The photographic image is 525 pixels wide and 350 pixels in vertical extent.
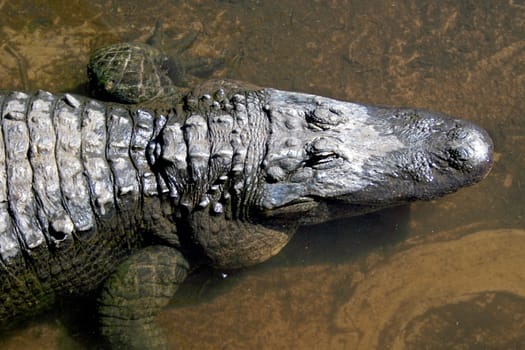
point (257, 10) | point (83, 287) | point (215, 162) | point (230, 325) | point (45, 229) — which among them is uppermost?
point (257, 10)

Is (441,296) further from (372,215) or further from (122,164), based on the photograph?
(122,164)

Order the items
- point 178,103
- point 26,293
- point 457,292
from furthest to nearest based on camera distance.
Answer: point 457,292
point 178,103
point 26,293

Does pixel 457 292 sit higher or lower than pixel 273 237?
lower

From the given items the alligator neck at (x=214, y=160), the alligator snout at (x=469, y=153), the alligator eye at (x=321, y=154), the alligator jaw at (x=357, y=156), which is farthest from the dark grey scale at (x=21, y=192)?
the alligator snout at (x=469, y=153)

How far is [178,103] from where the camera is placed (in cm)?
423

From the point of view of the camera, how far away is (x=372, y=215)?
4.64 metres

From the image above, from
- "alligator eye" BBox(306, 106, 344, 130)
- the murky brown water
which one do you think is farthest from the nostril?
the murky brown water

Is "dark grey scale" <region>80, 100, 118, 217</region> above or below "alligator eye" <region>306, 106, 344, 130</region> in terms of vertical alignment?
below

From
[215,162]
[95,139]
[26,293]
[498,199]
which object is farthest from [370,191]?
[26,293]

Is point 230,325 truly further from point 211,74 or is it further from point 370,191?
point 211,74

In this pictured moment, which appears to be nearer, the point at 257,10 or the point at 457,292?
the point at 457,292

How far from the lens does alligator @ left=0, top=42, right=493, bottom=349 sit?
12.0 ft

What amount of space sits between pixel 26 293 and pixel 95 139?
1053 millimetres

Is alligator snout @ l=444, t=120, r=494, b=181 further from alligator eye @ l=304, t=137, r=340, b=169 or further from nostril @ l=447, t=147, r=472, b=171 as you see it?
alligator eye @ l=304, t=137, r=340, b=169
